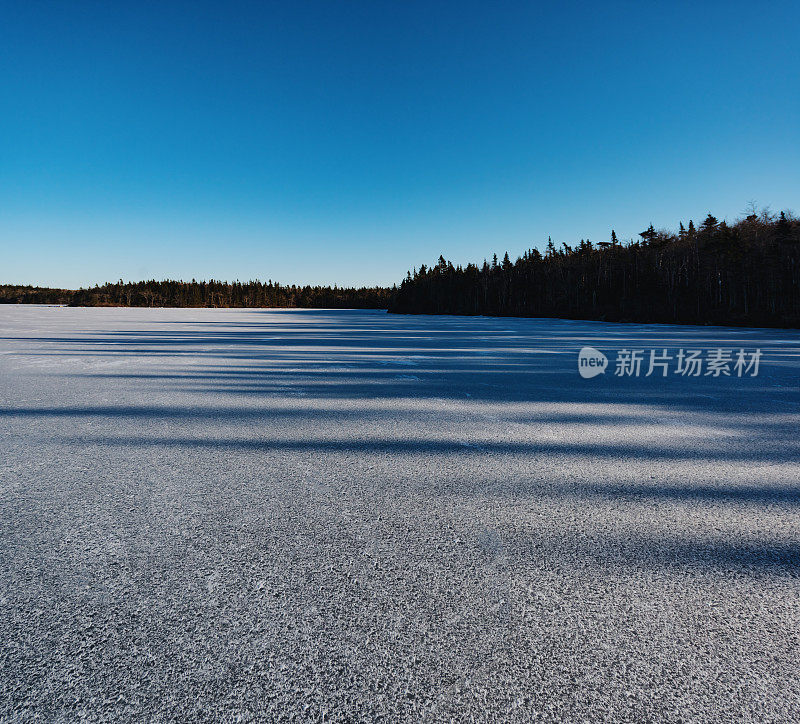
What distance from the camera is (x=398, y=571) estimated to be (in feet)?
5.16

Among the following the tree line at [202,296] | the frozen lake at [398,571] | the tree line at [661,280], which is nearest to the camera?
the frozen lake at [398,571]

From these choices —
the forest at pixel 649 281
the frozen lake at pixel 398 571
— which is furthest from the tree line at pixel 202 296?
the frozen lake at pixel 398 571

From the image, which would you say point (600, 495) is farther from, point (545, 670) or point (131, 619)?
point (131, 619)

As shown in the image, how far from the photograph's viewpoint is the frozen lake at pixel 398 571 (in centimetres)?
108

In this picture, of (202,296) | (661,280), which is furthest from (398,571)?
(202,296)

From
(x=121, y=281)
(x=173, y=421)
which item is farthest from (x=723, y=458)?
(x=121, y=281)

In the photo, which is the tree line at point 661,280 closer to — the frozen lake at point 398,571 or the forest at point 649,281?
the forest at point 649,281

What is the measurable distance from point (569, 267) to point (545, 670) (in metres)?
58.6

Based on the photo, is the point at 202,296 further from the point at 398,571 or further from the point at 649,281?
the point at 398,571

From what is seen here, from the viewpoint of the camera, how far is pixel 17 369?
6.66 metres

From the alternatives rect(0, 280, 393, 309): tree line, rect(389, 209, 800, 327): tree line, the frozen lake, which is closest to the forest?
rect(389, 209, 800, 327): tree line

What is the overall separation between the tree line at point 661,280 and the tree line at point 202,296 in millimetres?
54258

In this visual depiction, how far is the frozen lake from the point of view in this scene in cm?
108

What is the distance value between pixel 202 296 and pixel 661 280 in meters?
115
